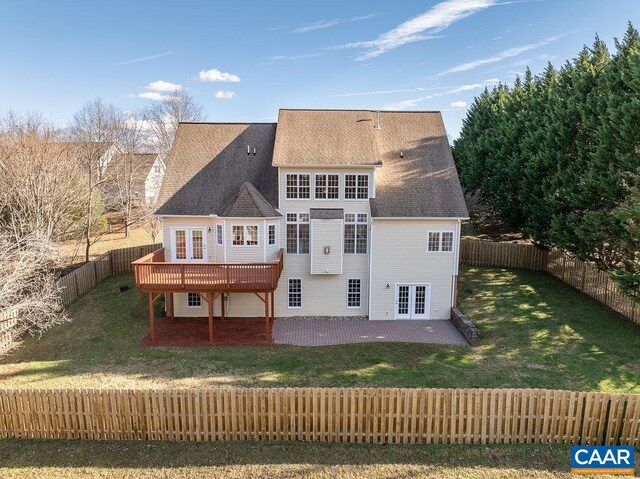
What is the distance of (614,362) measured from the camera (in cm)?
1452

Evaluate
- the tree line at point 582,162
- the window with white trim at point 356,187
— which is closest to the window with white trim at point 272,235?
the window with white trim at point 356,187

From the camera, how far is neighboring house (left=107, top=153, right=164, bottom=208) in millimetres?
37706

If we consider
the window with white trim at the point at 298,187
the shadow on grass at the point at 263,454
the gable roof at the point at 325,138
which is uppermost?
the gable roof at the point at 325,138

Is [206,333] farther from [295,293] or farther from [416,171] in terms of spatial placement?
[416,171]

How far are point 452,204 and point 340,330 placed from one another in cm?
780

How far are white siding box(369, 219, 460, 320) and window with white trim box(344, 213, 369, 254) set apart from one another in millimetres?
706

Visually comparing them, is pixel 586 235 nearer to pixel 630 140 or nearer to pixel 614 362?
pixel 630 140

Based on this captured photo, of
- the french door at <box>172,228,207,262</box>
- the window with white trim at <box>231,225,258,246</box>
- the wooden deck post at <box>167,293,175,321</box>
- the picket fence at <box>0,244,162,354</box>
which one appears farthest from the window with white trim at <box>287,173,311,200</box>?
the picket fence at <box>0,244,162,354</box>

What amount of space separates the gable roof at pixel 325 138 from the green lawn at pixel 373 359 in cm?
852

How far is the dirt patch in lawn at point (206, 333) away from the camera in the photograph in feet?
55.9

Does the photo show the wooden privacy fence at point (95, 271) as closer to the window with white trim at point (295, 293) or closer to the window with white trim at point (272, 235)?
the window with white trim at point (272, 235)

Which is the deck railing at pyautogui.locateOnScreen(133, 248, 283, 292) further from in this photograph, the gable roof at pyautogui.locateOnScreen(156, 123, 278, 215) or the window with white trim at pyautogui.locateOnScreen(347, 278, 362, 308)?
the window with white trim at pyautogui.locateOnScreen(347, 278, 362, 308)

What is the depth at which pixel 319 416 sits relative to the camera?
10328 millimetres

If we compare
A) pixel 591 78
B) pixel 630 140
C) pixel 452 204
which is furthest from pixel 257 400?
pixel 591 78
